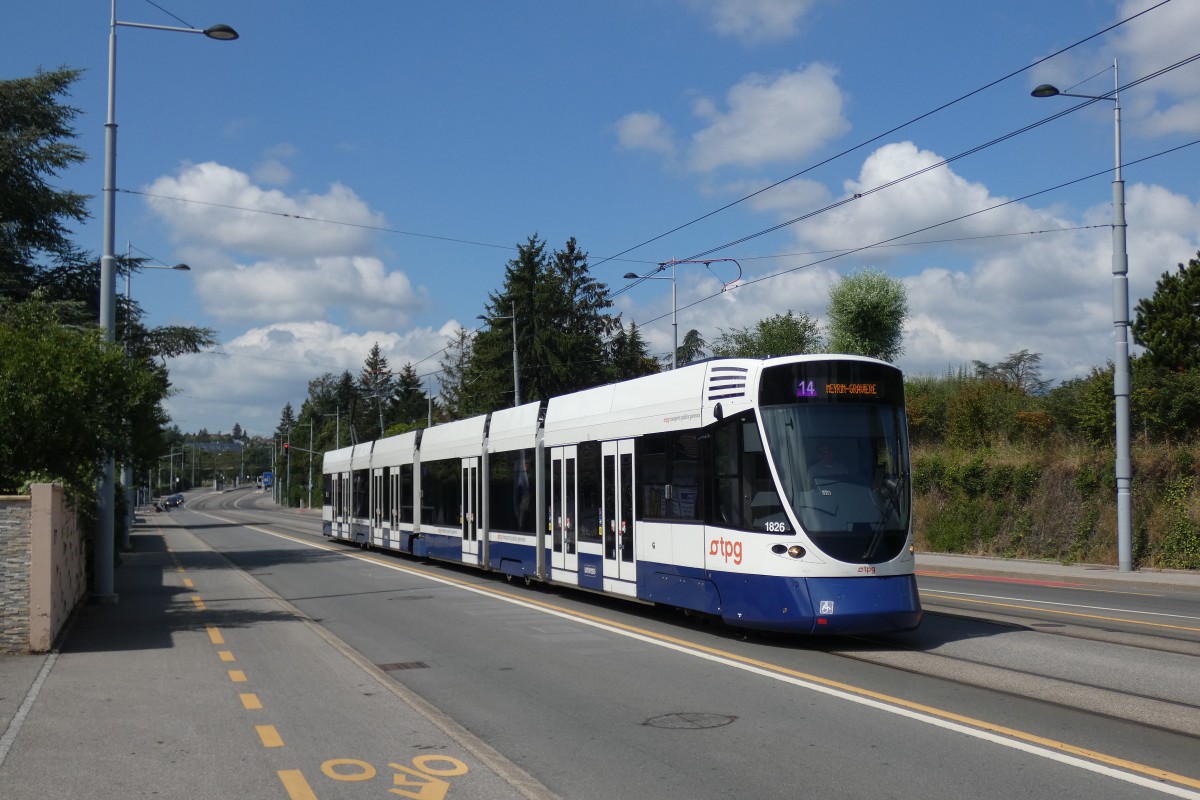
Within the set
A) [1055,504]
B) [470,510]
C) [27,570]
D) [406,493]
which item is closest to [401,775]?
[27,570]

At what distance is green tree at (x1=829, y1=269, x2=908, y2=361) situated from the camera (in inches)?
1982

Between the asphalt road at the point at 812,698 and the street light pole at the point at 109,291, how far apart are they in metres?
4.04

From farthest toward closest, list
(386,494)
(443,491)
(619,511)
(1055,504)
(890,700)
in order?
(386,494) → (1055,504) → (443,491) → (619,511) → (890,700)

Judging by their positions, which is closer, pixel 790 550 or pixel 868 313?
pixel 790 550

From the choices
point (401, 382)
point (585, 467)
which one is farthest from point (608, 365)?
point (401, 382)

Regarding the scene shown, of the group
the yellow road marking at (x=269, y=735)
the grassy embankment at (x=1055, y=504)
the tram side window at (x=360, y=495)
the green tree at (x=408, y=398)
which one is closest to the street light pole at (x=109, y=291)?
the yellow road marking at (x=269, y=735)

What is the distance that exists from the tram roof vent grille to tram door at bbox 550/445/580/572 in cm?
436

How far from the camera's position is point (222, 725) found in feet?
27.5

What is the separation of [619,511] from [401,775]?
8.55 meters

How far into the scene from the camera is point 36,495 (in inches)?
455

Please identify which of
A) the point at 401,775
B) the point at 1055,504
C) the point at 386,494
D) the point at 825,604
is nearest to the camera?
the point at 401,775

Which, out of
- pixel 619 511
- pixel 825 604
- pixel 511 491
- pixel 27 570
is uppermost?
pixel 511 491

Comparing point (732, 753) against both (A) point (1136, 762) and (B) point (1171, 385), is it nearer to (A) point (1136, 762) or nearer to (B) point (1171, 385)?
(A) point (1136, 762)

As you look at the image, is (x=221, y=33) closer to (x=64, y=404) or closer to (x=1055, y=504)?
(x=64, y=404)
